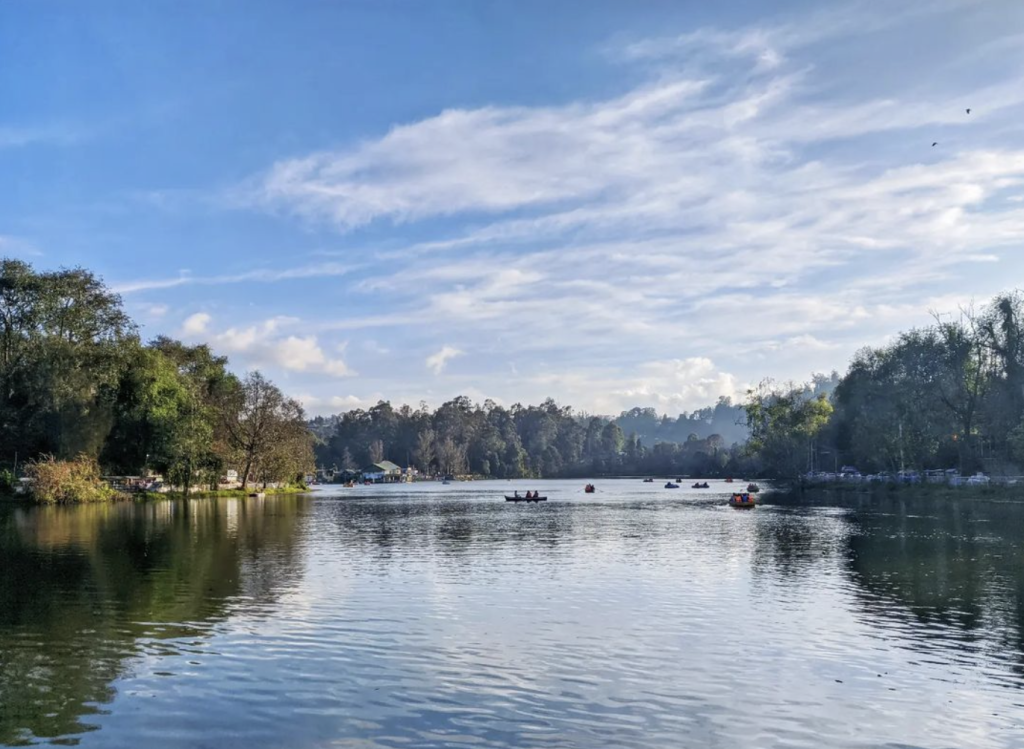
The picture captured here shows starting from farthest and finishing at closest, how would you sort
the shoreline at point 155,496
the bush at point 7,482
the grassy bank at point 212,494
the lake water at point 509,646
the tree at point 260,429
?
the tree at point 260,429, the grassy bank at point 212,494, the bush at point 7,482, the shoreline at point 155,496, the lake water at point 509,646

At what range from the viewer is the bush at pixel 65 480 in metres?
77.1

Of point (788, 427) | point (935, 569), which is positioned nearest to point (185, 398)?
point (935, 569)

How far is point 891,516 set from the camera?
66.9 meters

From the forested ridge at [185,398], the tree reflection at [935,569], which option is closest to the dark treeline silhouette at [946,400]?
the forested ridge at [185,398]

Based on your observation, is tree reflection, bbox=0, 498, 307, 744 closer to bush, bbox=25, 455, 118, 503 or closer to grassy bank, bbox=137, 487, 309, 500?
bush, bbox=25, 455, 118, 503

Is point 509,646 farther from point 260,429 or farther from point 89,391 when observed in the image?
point 260,429

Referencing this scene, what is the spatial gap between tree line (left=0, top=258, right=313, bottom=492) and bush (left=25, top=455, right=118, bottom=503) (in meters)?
1.26

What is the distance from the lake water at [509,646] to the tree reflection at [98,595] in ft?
0.38

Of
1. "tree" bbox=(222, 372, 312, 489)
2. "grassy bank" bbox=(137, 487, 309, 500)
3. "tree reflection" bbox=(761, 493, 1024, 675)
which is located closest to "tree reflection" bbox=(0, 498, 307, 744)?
"tree reflection" bbox=(761, 493, 1024, 675)

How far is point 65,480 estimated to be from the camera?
78.3 metres

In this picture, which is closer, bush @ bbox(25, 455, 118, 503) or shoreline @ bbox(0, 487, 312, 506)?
bush @ bbox(25, 455, 118, 503)

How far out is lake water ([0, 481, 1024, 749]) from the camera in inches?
538

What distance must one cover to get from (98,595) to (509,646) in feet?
48.9

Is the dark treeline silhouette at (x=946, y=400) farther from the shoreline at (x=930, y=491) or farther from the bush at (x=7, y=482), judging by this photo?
the bush at (x=7, y=482)
